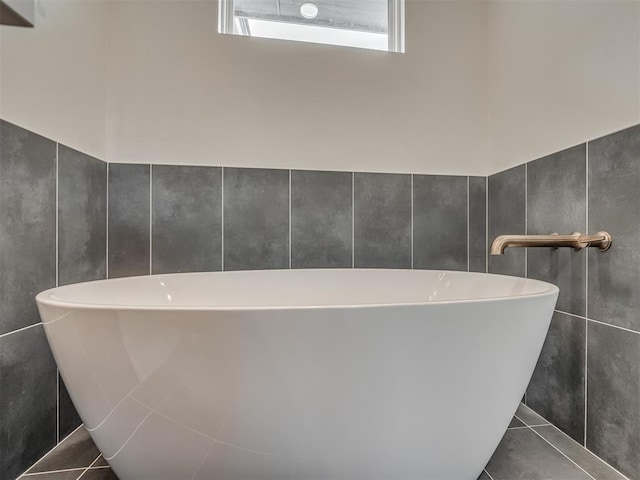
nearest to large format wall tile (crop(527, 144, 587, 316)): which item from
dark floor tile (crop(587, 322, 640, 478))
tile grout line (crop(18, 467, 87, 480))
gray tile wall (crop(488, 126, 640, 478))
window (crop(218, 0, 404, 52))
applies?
gray tile wall (crop(488, 126, 640, 478))

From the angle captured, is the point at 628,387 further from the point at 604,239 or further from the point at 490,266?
the point at 490,266

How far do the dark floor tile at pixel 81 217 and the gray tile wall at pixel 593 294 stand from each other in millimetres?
1664

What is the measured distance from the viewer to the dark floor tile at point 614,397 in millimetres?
897

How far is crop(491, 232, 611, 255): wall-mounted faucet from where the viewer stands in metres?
0.97

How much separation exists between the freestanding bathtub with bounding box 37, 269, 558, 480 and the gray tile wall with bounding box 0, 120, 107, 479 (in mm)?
301

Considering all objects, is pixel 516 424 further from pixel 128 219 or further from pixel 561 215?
pixel 128 219

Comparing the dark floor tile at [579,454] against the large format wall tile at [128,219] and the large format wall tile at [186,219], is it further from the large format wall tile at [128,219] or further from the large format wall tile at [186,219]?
the large format wall tile at [128,219]


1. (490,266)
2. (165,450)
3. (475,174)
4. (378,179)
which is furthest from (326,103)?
(165,450)

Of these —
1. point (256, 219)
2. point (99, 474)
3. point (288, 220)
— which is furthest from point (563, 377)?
point (99, 474)

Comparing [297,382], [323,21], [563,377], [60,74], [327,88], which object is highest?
[323,21]

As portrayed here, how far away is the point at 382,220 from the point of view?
61.8 inches

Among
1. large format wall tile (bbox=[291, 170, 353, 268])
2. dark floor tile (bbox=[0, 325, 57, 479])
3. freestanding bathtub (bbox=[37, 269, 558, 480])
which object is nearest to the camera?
freestanding bathtub (bbox=[37, 269, 558, 480])

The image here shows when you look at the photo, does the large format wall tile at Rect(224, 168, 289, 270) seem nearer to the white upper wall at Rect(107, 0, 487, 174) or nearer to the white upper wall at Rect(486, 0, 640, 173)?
the white upper wall at Rect(107, 0, 487, 174)

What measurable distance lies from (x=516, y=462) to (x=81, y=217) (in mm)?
1612
